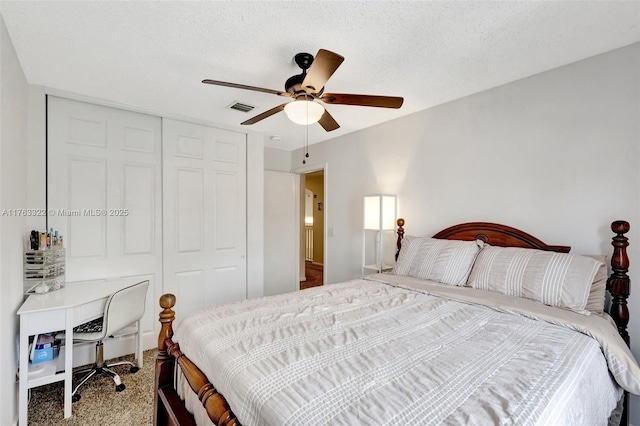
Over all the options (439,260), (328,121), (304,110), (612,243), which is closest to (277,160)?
(328,121)

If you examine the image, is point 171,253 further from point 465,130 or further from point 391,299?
A: point 465,130

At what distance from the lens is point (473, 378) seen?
1.05 meters

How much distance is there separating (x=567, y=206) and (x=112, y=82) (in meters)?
3.67

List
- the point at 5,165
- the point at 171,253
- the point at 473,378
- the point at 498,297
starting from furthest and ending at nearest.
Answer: the point at 171,253, the point at 498,297, the point at 5,165, the point at 473,378

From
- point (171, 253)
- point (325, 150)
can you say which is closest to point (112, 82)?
point (171, 253)

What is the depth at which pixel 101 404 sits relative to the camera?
217cm

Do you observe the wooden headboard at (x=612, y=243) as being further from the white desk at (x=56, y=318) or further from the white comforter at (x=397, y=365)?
the white desk at (x=56, y=318)

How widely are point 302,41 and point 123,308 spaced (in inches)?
95.3

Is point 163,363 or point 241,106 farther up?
point 241,106

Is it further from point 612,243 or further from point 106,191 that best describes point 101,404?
point 612,243

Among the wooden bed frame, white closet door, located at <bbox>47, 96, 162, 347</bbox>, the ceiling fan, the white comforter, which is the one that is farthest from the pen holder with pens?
the ceiling fan

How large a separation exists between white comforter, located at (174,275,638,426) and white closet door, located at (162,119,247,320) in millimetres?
1783

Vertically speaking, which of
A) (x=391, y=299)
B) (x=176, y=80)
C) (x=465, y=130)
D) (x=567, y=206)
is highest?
(x=176, y=80)

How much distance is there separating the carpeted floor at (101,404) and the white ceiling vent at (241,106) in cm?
258
